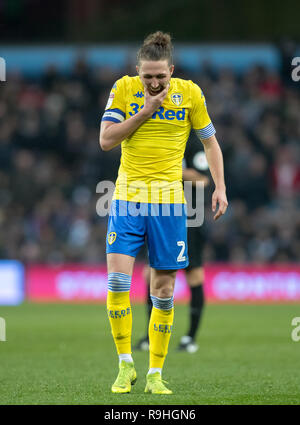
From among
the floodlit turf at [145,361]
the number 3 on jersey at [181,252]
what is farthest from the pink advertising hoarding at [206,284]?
the number 3 on jersey at [181,252]

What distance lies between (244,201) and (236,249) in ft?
3.61

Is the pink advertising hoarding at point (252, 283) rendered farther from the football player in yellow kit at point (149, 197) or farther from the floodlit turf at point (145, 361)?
the football player in yellow kit at point (149, 197)

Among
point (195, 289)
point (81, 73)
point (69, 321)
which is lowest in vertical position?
point (69, 321)

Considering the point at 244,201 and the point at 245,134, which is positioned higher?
the point at 245,134

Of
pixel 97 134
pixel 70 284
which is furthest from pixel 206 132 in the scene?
pixel 97 134

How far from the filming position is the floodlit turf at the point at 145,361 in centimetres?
545

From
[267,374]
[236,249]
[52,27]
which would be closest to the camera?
[267,374]

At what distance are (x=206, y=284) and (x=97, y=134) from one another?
405 cm

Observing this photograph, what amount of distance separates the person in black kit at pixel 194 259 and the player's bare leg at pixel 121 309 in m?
2.70

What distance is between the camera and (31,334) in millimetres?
9961

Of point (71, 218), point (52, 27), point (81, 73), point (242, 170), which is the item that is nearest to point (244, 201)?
point (242, 170)

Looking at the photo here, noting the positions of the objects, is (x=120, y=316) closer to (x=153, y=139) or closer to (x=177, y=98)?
(x=153, y=139)

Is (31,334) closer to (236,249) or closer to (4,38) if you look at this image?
(236,249)

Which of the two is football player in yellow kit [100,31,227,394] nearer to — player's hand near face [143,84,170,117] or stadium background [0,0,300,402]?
player's hand near face [143,84,170,117]
